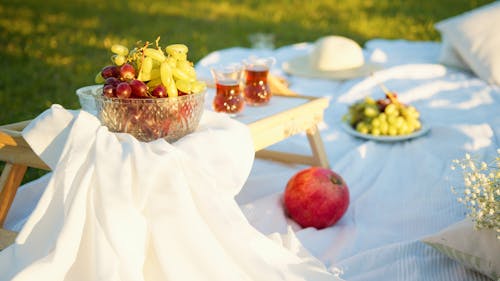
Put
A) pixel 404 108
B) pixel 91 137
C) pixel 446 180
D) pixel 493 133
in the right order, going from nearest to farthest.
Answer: pixel 91 137, pixel 446 180, pixel 493 133, pixel 404 108

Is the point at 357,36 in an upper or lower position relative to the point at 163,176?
lower

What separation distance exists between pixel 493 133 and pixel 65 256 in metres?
2.38

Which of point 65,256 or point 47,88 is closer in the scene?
point 65,256

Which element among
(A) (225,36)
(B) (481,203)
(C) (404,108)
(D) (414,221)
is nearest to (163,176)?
(B) (481,203)

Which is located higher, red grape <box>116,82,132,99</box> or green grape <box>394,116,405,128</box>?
red grape <box>116,82,132,99</box>

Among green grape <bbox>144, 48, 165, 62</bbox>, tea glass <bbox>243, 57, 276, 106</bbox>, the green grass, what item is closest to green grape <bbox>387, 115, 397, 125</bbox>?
tea glass <bbox>243, 57, 276, 106</bbox>

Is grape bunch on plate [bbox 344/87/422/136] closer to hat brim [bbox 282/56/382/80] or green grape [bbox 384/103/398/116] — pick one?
green grape [bbox 384/103/398/116]

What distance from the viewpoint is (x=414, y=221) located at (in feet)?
8.21

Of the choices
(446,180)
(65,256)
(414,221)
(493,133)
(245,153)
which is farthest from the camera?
(493,133)

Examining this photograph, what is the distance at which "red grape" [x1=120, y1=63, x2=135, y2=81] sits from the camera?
1.95 metres

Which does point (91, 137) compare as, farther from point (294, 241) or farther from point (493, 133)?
point (493, 133)

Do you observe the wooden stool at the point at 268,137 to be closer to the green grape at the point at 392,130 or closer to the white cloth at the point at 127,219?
the white cloth at the point at 127,219

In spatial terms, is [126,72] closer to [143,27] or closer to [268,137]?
[268,137]

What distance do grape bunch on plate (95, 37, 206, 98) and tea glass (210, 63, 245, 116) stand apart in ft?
1.52
